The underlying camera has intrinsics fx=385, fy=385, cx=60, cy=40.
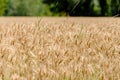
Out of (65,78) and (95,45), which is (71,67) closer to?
(65,78)

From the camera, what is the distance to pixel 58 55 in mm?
3834

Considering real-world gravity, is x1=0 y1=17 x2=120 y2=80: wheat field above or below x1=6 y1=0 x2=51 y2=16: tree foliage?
above

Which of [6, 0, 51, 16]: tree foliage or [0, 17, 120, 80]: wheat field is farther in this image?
[6, 0, 51, 16]: tree foliage

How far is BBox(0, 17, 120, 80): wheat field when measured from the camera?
3.15 metres

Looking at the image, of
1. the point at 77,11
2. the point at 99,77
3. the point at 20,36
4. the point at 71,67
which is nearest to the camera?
the point at 99,77

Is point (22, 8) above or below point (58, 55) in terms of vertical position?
below

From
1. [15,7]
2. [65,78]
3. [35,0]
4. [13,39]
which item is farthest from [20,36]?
[35,0]

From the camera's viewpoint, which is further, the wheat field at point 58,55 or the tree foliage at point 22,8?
the tree foliage at point 22,8

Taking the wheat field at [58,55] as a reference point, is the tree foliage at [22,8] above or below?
below

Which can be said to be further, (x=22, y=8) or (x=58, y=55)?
(x=22, y=8)

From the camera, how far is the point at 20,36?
15.8ft

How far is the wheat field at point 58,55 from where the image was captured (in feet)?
10.3

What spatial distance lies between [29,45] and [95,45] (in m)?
0.77

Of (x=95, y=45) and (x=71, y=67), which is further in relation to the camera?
(x=95, y=45)
